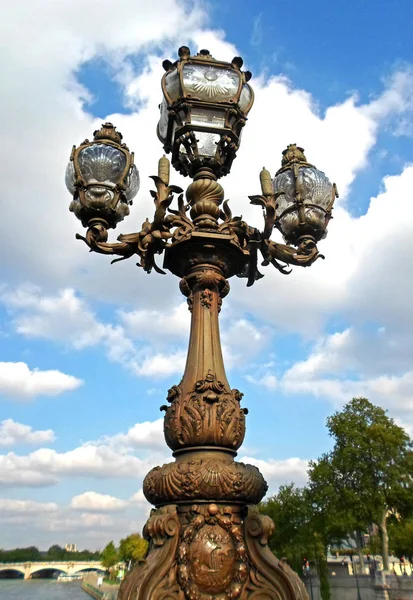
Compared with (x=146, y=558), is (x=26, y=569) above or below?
below

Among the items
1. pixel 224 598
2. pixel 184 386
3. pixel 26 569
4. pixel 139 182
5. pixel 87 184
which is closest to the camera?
pixel 224 598

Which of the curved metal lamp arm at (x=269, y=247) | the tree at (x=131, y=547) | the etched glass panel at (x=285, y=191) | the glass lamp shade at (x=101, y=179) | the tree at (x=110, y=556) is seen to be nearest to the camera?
→ the curved metal lamp arm at (x=269, y=247)

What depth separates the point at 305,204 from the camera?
4941mm

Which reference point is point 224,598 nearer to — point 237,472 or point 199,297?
point 237,472

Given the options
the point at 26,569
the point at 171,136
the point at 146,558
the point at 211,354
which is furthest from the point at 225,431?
the point at 26,569

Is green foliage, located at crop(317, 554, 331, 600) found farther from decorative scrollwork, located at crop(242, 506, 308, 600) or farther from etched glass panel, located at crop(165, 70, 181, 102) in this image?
etched glass panel, located at crop(165, 70, 181, 102)

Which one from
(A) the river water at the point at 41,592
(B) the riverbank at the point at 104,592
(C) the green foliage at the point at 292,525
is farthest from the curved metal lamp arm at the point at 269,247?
(A) the river water at the point at 41,592

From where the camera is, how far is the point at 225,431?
336 centimetres

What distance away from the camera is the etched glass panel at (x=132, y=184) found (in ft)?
15.0

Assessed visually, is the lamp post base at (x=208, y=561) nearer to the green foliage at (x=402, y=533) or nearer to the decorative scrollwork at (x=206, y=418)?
the decorative scrollwork at (x=206, y=418)

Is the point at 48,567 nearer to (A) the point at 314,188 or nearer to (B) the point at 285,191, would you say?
(B) the point at 285,191

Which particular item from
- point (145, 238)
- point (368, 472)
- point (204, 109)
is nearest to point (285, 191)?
point (204, 109)

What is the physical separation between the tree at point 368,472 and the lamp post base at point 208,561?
31.6m

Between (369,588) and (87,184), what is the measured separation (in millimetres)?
37474
